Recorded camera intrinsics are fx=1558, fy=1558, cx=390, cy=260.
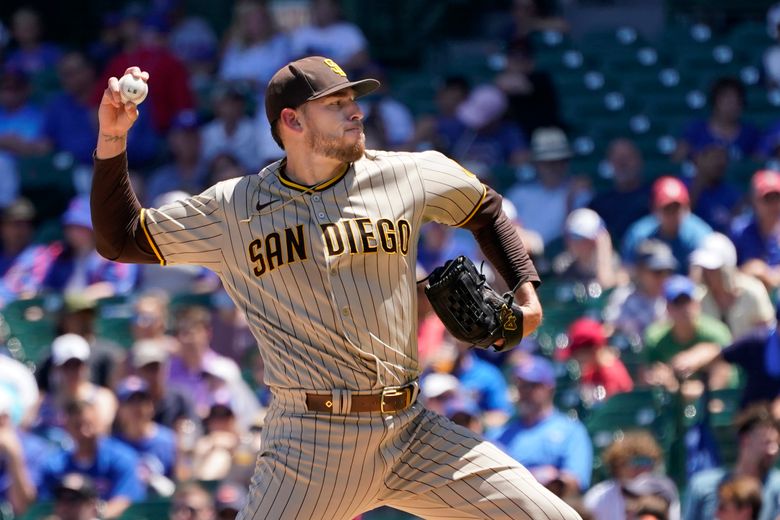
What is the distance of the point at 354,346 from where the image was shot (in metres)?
4.30

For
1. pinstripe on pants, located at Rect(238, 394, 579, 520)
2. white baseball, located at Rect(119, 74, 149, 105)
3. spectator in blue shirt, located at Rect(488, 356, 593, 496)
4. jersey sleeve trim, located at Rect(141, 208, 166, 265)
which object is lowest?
spectator in blue shirt, located at Rect(488, 356, 593, 496)

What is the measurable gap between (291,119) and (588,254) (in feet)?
15.2

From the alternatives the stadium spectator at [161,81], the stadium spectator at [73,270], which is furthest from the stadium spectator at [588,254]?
the stadium spectator at [161,81]

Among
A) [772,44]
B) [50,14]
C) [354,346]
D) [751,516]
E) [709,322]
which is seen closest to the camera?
[354,346]

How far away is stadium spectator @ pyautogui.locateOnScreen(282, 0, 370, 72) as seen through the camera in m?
11.4

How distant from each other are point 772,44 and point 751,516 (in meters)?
6.06

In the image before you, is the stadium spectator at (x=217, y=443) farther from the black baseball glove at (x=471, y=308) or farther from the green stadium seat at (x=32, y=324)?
the black baseball glove at (x=471, y=308)

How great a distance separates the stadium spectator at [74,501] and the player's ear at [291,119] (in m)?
2.74

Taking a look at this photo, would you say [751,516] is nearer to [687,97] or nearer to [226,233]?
[226,233]

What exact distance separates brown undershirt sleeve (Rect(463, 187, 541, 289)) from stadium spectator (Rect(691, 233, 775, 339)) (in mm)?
3585

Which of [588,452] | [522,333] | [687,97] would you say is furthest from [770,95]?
[522,333]

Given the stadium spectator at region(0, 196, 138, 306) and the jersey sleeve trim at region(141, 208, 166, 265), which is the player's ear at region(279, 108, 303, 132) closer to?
the jersey sleeve trim at region(141, 208, 166, 265)

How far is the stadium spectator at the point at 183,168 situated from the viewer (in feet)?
34.3

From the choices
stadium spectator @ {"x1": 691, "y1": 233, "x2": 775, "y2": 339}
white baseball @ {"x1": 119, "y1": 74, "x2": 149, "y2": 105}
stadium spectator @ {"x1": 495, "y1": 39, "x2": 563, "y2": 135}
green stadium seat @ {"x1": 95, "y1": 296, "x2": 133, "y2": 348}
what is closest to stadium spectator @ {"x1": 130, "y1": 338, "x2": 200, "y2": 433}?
green stadium seat @ {"x1": 95, "y1": 296, "x2": 133, "y2": 348}
